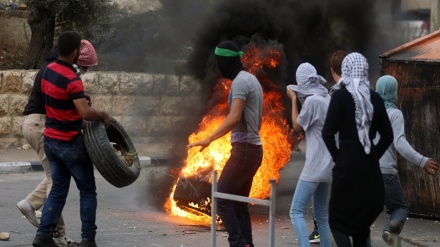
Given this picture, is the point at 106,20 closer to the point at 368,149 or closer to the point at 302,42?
the point at 302,42

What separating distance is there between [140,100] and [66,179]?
9.46 m

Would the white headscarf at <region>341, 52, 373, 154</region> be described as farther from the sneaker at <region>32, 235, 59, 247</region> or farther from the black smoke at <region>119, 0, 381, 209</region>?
the black smoke at <region>119, 0, 381, 209</region>

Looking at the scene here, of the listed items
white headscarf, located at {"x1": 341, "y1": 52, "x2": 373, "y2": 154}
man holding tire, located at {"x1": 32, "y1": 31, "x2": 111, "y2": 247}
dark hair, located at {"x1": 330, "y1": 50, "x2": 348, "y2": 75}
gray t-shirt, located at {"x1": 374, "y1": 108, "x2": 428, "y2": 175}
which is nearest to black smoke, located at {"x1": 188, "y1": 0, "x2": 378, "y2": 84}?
dark hair, located at {"x1": 330, "y1": 50, "x2": 348, "y2": 75}

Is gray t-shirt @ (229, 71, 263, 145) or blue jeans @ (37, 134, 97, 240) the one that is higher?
gray t-shirt @ (229, 71, 263, 145)

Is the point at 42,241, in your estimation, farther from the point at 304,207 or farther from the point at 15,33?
the point at 15,33

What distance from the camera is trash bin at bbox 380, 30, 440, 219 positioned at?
395 inches

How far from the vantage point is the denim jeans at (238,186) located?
7.45 m

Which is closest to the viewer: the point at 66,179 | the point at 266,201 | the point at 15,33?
the point at 266,201

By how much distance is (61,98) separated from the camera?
7703 mm

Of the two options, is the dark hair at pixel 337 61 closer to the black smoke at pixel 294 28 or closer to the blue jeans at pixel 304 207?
the blue jeans at pixel 304 207

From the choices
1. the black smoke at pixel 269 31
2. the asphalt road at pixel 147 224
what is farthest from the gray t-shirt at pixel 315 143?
the black smoke at pixel 269 31

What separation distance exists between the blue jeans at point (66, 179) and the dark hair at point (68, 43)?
28.3 inches

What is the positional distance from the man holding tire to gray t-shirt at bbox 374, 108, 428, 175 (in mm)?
2491

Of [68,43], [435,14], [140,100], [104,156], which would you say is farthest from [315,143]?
[140,100]
